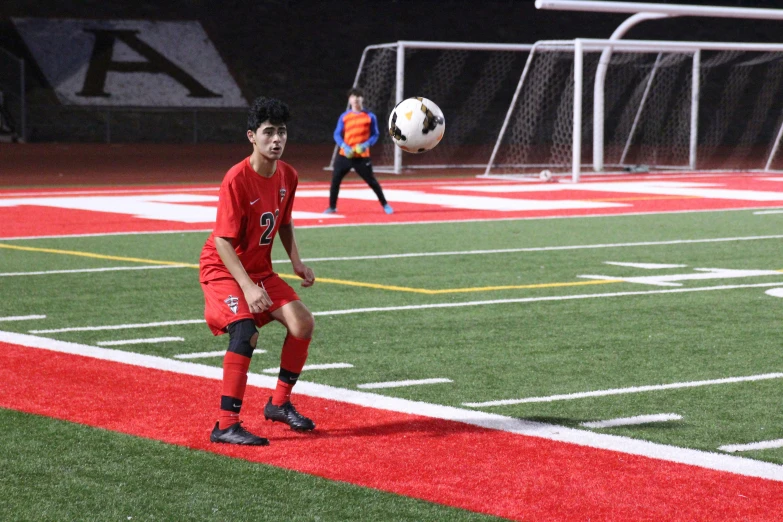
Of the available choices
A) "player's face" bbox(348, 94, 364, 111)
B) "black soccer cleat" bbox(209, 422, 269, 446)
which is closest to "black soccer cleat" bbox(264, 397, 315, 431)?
"black soccer cleat" bbox(209, 422, 269, 446)

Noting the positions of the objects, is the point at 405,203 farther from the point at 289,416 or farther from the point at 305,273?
the point at 289,416

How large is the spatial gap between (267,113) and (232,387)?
1.27 metres

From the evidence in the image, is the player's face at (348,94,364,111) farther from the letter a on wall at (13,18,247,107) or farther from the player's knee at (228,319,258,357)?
the letter a on wall at (13,18,247,107)

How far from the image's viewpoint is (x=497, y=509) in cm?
503

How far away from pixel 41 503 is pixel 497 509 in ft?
5.73

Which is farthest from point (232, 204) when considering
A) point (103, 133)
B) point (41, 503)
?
point (103, 133)

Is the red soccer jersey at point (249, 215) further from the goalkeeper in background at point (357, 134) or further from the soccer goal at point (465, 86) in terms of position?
the soccer goal at point (465, 86)

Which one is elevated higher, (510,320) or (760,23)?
(760,23)

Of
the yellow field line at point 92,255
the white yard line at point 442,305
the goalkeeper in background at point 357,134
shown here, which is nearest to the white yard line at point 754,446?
the white yard line at point 442,305

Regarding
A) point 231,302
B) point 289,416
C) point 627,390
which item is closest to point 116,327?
point 289,416

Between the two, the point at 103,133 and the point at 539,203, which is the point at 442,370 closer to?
the point at 539,203

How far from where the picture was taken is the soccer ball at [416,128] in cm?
756

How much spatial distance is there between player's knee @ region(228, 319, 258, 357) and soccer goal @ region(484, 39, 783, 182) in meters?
21.0

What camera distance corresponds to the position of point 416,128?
757 centimetres
